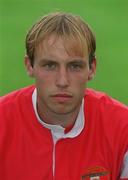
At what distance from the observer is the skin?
3.22m

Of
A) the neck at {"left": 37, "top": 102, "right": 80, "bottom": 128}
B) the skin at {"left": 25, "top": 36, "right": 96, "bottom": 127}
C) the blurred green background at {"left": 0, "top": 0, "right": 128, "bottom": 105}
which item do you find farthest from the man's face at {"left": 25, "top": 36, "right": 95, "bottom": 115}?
the blurred green background at {"left": 0, "top": 0, "right": 128, "bottom": 105}

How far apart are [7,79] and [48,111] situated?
3143mm

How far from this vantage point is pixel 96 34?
7.22 metres

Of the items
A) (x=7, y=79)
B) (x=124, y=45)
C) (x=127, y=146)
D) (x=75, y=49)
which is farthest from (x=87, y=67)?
(x=124, y=45)

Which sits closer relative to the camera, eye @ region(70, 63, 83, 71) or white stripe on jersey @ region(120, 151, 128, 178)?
eye @ region(70, 63, 83, 71)

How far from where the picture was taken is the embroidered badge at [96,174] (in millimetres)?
3383

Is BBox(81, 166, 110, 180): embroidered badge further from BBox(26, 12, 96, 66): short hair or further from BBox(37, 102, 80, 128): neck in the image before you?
BBox(26, 12, 96, 66): short hair

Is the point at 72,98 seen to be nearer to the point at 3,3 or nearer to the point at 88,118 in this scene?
the point at 88,118

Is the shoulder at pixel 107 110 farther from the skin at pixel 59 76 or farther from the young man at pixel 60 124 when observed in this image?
the skin at pixel 59 76

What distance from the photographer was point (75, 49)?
325 centimetres

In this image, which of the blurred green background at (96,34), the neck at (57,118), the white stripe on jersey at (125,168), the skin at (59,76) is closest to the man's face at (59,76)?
Result: the skin at (59,76)

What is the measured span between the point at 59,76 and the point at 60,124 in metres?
0.33

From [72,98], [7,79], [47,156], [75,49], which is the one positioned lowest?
[7,79]

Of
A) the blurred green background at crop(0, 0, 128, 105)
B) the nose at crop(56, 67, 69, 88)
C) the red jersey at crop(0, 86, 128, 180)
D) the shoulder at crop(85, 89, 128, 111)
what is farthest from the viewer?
the blurred green background at crop(0, 0, 128, 105)
